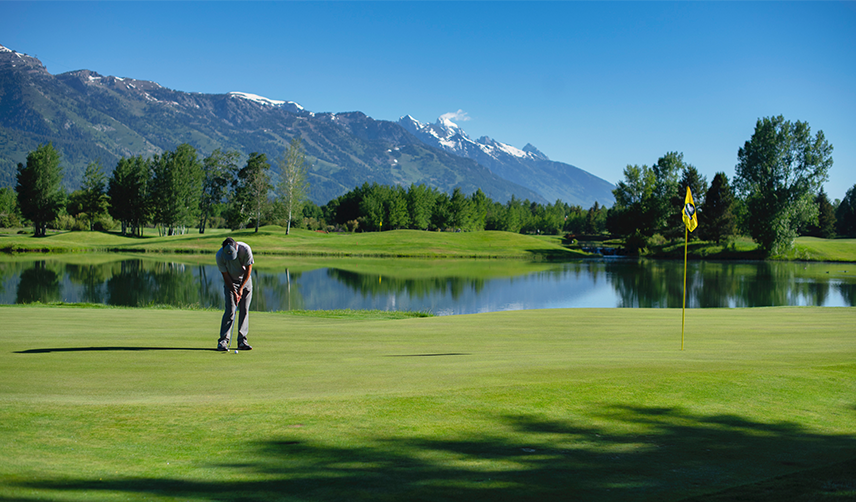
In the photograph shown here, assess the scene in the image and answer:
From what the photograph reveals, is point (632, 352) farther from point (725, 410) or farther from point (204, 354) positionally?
point (204, 354)

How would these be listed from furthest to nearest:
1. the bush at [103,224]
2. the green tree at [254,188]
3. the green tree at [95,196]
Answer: the bush at [103,224] < the green tree at [95,196] < the green tree at [254,188]

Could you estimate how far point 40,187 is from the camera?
92188 mm

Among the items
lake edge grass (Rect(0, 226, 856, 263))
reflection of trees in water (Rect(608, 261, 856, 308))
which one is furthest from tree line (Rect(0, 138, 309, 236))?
reflection of trees in water (Rect(608, 261, 856, 308))

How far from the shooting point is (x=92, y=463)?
4871 millimetres

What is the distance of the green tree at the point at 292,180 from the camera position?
10044cm

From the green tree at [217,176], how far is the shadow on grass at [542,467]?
406ft

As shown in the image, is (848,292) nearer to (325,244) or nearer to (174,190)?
(325,244)

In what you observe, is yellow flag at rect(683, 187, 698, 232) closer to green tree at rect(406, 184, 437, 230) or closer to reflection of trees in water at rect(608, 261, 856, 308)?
reflection of trees in water at rect(608, 261, 856, 308)

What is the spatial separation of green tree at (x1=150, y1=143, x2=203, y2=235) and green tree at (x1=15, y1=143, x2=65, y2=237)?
15535 millimetres

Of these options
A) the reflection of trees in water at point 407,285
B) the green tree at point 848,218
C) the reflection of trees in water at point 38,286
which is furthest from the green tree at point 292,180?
the green tree at point 848,218

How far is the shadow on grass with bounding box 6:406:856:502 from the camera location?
4.33 metres

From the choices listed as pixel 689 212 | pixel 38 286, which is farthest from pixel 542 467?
pixel 38 286

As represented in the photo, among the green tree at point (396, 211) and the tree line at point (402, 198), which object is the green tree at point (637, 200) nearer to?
the tree line at point (402, 198)

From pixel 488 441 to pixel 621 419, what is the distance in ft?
6.36
